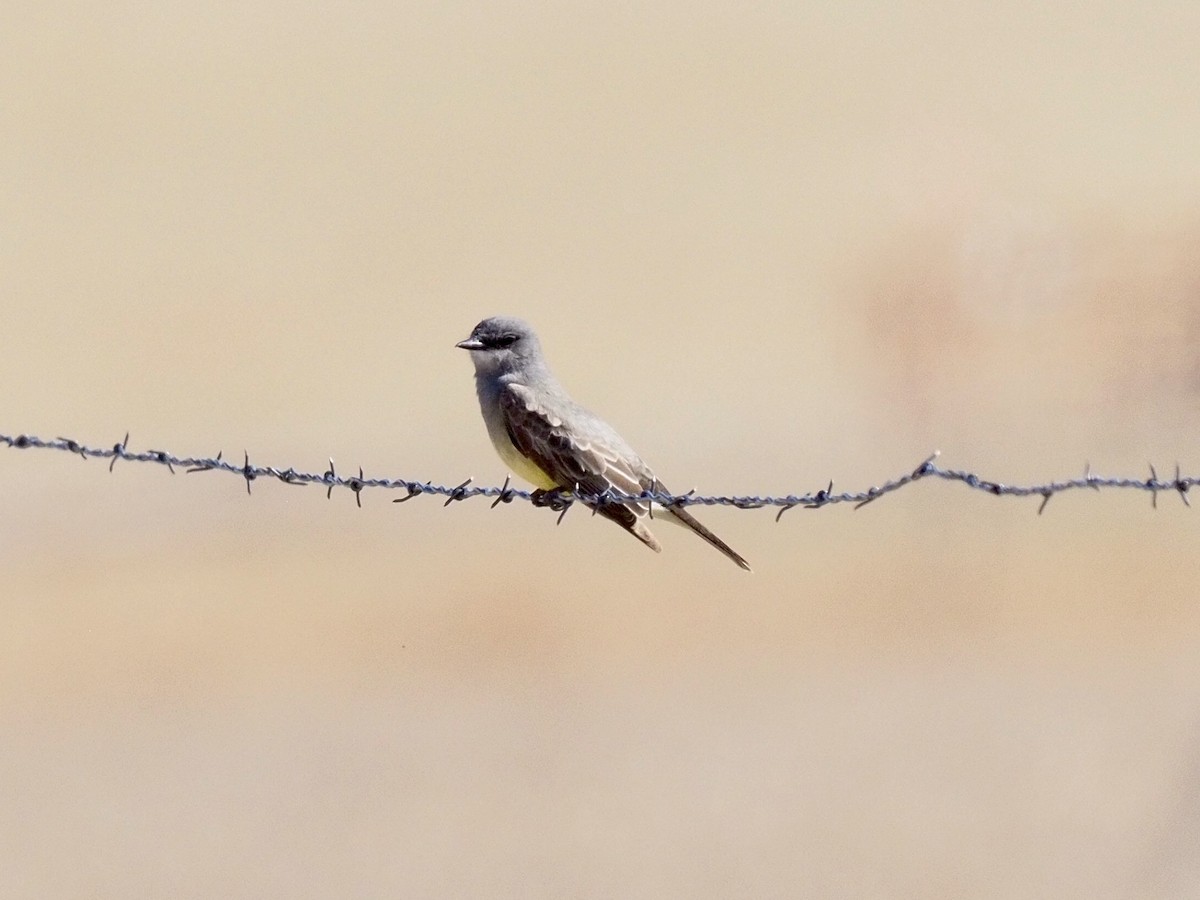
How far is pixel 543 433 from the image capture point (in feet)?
28.4

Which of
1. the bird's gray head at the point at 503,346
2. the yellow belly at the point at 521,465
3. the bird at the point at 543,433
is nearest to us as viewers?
the bird at the point at 543,433

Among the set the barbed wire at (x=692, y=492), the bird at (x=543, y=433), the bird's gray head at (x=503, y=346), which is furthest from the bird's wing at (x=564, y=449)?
the barbed wire at (x=692, y=492)

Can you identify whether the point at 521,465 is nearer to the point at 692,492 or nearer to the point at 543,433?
the point at 543,433

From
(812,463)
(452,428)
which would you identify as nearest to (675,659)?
(812,463)

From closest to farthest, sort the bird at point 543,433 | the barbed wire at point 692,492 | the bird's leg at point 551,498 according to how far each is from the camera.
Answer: the barbed wire at point 692,492 → the bird's leg at point 551,498 → the bird at point 543,433

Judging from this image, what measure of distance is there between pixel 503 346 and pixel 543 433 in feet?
2.37

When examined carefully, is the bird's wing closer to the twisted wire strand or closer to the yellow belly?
the yellow belly

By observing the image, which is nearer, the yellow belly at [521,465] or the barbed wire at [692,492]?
the barbed wire at [692,492]

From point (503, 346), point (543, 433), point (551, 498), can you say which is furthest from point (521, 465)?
point (503, 346)

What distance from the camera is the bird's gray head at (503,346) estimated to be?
361 inches

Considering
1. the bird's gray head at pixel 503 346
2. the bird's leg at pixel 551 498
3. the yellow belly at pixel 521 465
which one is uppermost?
the bird's gray head at pixel 503 346

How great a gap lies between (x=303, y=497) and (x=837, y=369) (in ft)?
31.6

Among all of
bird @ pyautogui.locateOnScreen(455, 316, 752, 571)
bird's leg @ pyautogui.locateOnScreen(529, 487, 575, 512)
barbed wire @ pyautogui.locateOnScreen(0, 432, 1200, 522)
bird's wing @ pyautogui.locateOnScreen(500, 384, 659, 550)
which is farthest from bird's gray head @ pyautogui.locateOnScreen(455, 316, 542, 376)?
barbed wire @ pyautogui.locateOnScreen(0, 432, 1200, 522)

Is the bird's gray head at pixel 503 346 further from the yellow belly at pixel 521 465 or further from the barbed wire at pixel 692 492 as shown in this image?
the barbed wire at pixel 692 492
